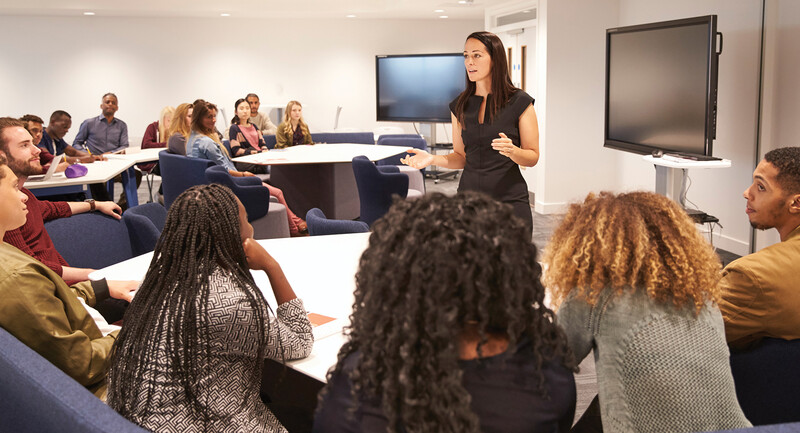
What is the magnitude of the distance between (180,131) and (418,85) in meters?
4.96

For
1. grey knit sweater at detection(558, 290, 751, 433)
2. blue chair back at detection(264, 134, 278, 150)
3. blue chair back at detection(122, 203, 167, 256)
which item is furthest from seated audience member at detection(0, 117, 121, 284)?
blue chair back at detection(264, 134, 278, 150)

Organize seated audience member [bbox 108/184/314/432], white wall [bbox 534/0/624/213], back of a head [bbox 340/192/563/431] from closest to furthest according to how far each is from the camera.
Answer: back of a head [bbox 340/192/563/431]
seated audience member [bbox 108/184/314/432]
white wall [bbox 534/0/624/213]

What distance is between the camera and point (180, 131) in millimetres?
7332

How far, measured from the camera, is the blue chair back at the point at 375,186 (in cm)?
562

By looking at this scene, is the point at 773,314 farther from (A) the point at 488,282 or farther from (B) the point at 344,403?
(B) the point at 344,403

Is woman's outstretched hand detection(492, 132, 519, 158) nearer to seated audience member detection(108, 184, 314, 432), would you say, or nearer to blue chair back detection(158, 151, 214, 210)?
seated audience member detection(108, 184, 314, 432)

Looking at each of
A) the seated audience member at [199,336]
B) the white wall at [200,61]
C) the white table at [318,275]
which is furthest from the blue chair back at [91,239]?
the white wall at [200,61]

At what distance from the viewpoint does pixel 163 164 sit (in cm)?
620

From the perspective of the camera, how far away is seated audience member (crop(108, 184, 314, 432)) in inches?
64.7

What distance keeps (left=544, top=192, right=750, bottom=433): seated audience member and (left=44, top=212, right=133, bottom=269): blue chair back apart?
2.41 meters

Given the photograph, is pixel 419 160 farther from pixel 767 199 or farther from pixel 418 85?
pixel 418 85

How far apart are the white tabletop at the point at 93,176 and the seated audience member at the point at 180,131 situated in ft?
1.40

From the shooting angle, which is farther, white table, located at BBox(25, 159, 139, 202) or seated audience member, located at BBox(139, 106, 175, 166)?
seated audience member, located at BBox(139, 106, 175, 166)

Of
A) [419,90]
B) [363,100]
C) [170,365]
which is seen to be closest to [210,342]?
[170,365]
